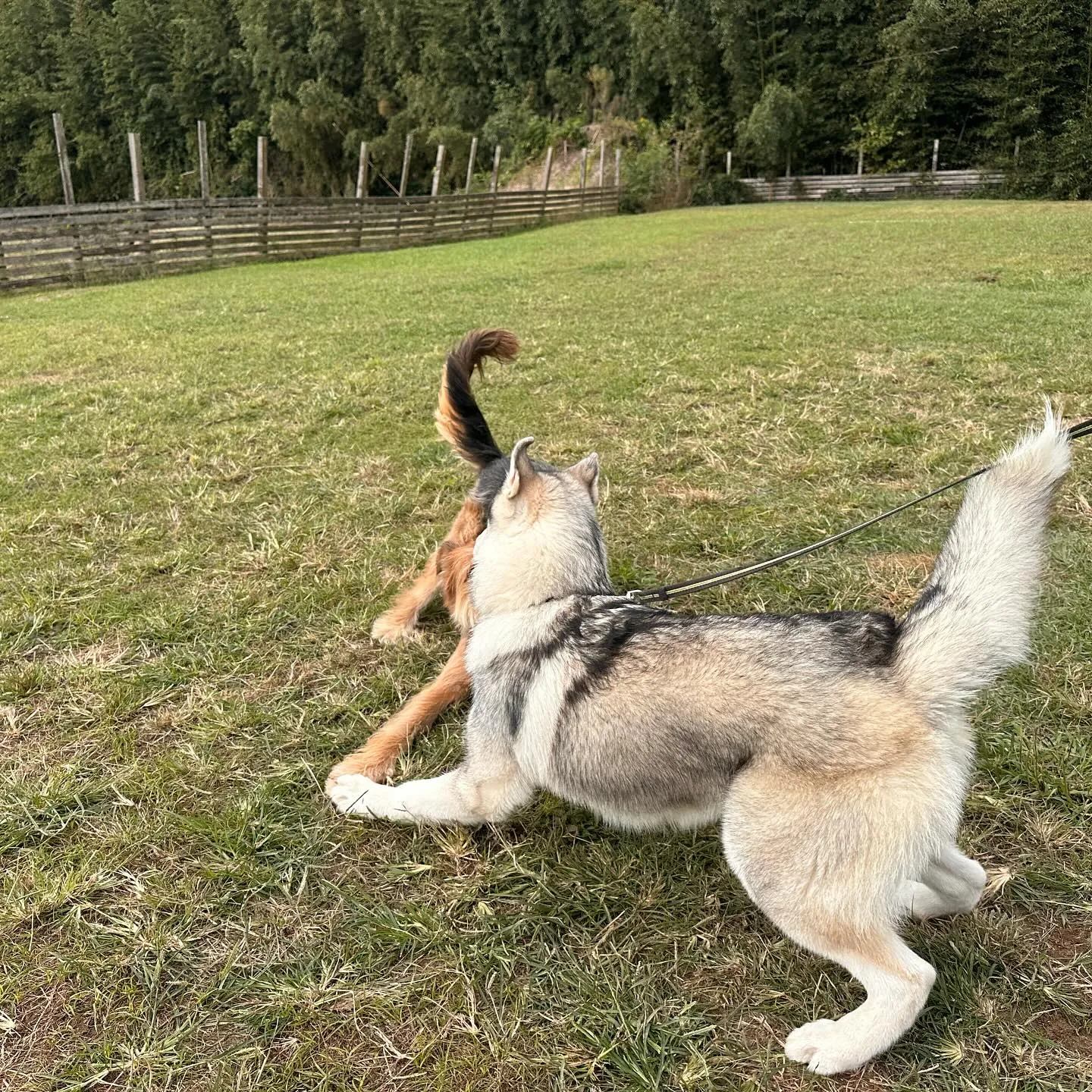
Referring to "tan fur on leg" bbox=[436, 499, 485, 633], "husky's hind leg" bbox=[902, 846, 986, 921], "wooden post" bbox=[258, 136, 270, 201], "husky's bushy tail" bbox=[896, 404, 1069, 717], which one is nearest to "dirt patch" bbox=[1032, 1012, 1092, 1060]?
"husky's hind leg" bbox=[902, 846, 986, 921]

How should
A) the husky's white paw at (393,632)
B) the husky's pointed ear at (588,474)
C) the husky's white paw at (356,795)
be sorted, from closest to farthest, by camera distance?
the husky's white paw at (356,795) → the husky's pointed ear at (588,474) → the husky's white paw at (393,632)

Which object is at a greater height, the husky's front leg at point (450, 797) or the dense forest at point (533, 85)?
the dense forest at point (533, 85)

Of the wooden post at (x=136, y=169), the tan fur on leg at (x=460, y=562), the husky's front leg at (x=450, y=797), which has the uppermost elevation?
the wooden post at (x=136, y=169)

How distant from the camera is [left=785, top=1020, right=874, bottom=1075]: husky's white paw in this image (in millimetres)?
1641

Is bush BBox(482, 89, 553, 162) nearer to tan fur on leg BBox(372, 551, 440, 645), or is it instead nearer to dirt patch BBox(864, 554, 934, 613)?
dirt patch BBox(864, 554, 934, 613)

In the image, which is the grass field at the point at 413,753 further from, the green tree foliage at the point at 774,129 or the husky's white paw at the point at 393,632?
the green tree foliage at the point at 774,129

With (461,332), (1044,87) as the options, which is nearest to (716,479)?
(461,332)

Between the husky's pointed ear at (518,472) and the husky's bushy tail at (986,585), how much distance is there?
1.15 meters

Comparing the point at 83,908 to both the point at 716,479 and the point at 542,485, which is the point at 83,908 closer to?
the point at 542,485

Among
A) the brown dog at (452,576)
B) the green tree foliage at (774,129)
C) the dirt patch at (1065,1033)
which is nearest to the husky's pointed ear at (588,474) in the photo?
the brown dog at (452,576)

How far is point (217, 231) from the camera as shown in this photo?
17.8m

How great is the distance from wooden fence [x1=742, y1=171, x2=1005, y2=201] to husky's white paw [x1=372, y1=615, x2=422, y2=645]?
37.1m

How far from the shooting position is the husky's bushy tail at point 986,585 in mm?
1679

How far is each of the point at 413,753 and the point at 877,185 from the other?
4073 centimetres
